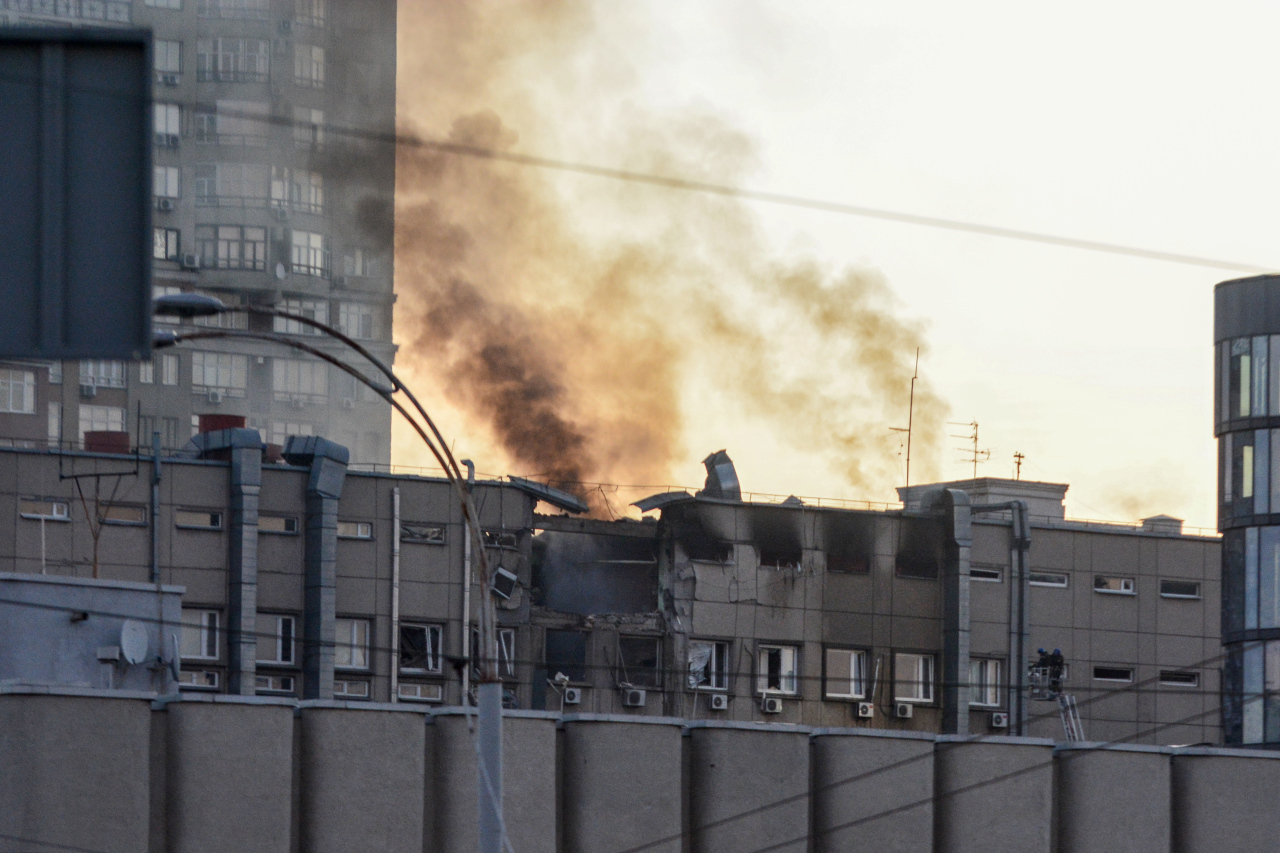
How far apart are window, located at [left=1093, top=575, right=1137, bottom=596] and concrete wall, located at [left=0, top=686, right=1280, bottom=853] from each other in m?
31.3

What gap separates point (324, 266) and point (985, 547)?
56475mm

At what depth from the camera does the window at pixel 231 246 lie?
105 meters

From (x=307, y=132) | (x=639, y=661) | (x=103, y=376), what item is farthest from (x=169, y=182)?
(x=639, y=661)

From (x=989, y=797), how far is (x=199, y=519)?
101 ft

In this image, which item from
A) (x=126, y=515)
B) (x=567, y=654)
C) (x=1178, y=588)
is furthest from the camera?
(x=1178, y=588)

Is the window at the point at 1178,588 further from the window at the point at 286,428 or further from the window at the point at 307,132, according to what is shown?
the window at the point at 307,132

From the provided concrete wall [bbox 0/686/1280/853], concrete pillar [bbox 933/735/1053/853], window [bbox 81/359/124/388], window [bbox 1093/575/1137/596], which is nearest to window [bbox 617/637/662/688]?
window [bbox 1093/575/1137/596]

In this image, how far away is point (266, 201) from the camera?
106500 mm

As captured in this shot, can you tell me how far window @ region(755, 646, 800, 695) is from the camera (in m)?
60.4

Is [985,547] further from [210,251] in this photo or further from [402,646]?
[210,251]

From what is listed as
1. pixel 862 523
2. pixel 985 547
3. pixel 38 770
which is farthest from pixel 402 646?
pixel 38 770

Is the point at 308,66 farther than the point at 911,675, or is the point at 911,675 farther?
the point at 308,66

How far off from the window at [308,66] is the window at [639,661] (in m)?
59.5

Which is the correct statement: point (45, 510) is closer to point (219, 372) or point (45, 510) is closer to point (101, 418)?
point (101, 418)
